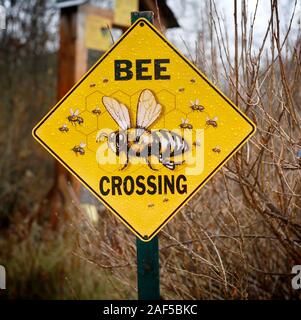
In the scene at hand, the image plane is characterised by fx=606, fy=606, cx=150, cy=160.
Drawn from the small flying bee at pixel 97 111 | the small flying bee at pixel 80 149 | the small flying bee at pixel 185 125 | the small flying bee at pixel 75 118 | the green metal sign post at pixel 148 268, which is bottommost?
the green metal sign post at pixel 148 268

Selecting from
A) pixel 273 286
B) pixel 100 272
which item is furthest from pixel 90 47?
pixel 273 286

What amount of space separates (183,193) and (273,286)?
1.22 meters

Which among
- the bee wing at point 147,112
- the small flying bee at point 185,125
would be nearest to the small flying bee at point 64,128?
the bee wing at point 147,112

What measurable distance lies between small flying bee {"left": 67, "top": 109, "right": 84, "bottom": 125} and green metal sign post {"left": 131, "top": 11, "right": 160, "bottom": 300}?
18.1 inches

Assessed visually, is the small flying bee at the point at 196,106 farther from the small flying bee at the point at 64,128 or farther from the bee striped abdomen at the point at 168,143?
the small flying bee at the point at 64,128

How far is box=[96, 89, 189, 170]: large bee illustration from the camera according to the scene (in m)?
2.46

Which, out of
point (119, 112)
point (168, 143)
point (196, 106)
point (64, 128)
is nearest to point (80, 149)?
point (64, 128)

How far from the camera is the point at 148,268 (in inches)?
100.0

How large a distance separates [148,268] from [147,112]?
65cm

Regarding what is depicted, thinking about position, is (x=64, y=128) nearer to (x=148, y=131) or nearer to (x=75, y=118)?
(x=75, y=118)

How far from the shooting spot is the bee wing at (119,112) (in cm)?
249

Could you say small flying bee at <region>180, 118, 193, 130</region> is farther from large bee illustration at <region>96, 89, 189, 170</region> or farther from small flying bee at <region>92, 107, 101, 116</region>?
small flying bee at <region>92, 107, 101, 116</region>

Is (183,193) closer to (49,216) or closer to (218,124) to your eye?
(218,124)
